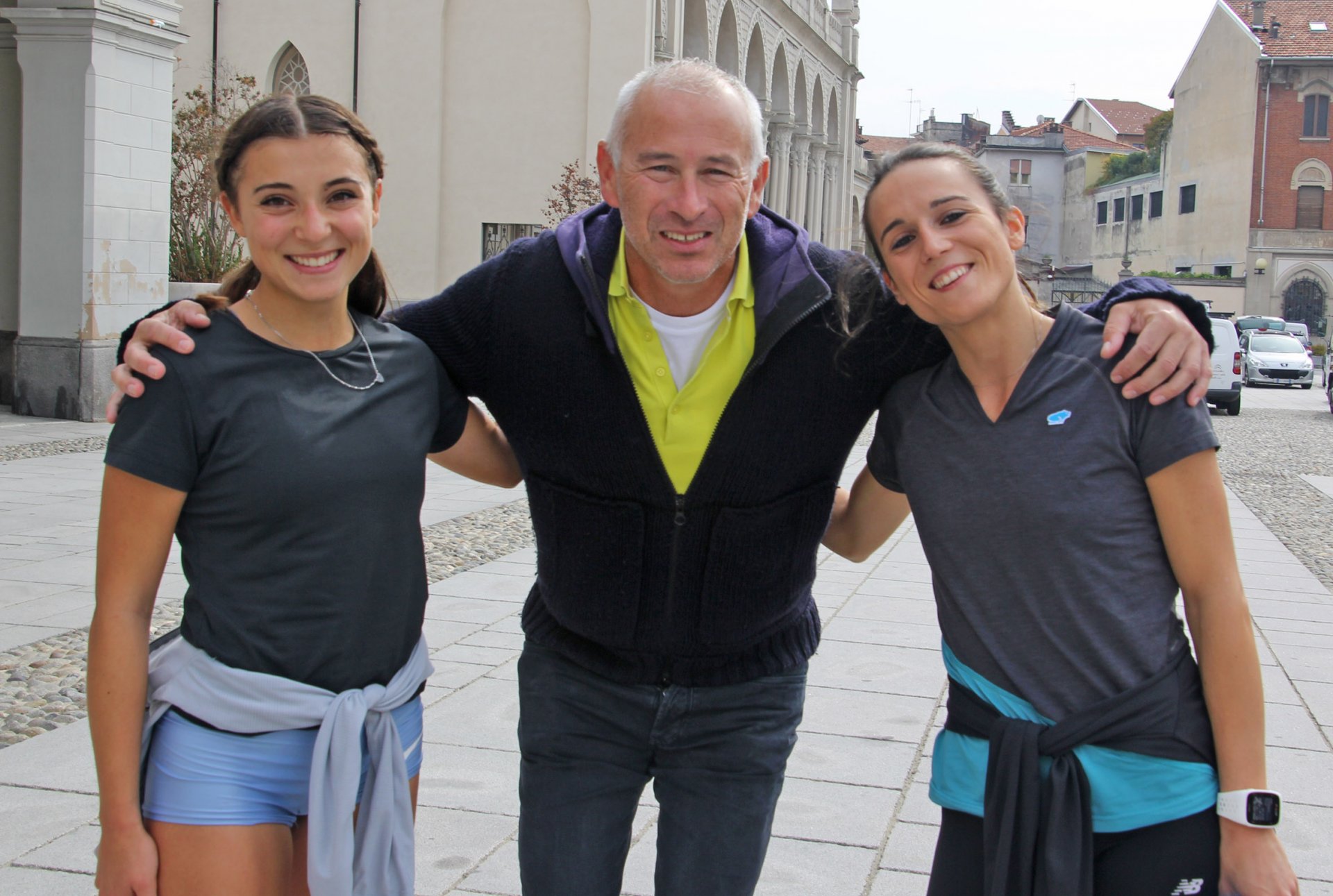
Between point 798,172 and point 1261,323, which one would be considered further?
point 1261,323

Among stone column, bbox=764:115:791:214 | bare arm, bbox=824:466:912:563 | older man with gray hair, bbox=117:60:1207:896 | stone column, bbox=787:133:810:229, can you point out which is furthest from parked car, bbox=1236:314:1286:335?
older man with gray hair, bbox=117:60:1207:896

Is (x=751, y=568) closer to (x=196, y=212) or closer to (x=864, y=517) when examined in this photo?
(x=864, y=517)

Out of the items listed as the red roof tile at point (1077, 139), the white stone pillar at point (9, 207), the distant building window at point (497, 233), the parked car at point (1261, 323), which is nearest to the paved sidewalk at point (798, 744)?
the white stone pillar at point (9, 207)

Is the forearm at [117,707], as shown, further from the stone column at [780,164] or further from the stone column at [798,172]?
the stone column at [798,172]

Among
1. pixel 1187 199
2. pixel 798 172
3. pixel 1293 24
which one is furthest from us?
pixel 1187 199

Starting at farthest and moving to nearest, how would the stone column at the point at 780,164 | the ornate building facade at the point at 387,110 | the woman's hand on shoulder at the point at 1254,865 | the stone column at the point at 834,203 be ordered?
the stone column at the point at 834,203, the stone column at the point at 780,164, the ornate building facade at the point at 387,110, the woman's hand on shoulder at the point at 1254,865

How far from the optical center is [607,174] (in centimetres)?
274

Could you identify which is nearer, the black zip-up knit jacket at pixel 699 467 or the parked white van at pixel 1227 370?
the black zip-up knit jacket at pixel 699 467

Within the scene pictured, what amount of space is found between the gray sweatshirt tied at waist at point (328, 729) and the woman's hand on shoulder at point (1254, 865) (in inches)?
57.2

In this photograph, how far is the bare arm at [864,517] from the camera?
2865 mm

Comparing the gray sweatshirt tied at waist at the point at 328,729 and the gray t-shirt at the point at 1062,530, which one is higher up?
the gray t-shirt at the point at 1062,530

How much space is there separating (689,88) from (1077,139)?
3205 inches

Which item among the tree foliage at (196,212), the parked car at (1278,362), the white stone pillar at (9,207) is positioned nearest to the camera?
the white stone pillar at (9,207)

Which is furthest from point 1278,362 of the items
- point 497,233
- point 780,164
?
point 497,233
